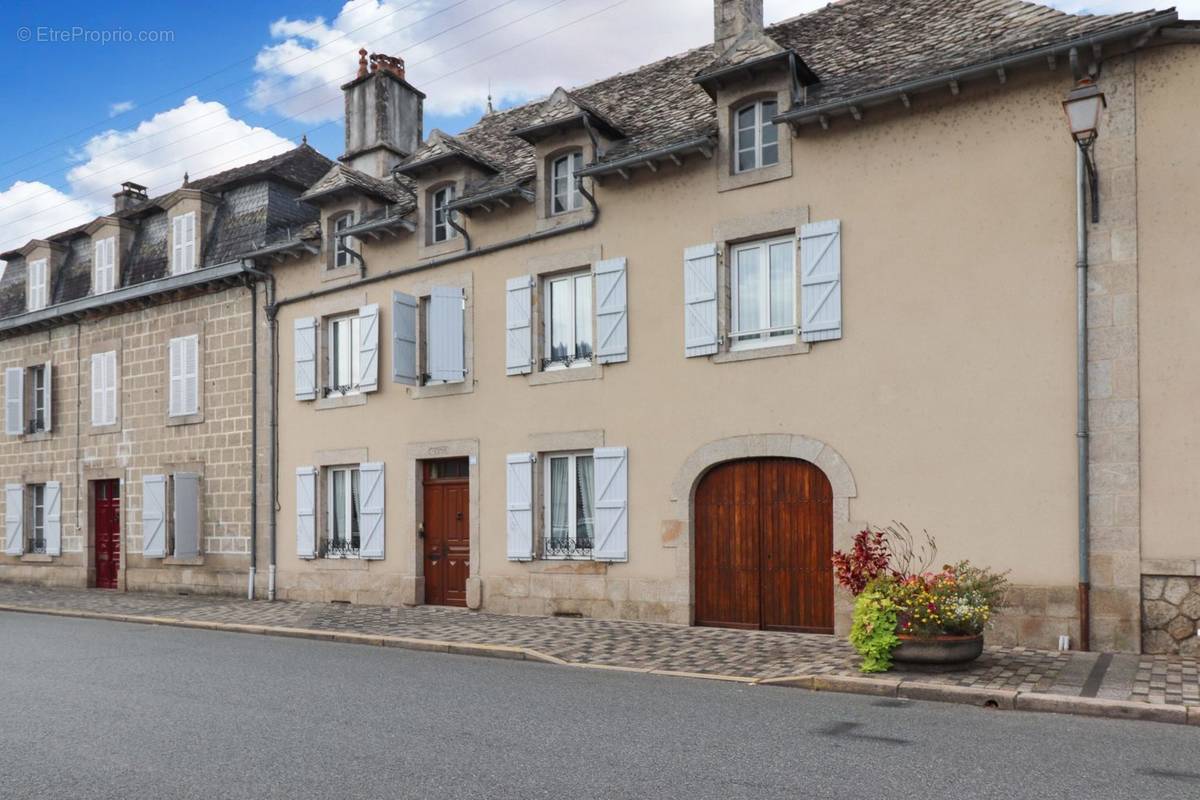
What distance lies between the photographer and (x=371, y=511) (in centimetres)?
1543

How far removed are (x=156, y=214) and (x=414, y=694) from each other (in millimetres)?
15653

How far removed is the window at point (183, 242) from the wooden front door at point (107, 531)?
4.52 metres

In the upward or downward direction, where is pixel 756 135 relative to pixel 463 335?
upward

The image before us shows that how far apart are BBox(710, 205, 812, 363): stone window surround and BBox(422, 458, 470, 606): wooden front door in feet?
15.4

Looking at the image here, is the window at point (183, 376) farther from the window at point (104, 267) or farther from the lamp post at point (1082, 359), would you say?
the lamp post at point (1082, 359)

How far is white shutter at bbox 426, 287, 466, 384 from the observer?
47.4 ft

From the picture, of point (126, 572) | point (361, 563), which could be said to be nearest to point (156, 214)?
point (126, 572)

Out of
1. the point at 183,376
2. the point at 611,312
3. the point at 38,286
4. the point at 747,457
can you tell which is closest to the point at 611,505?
the point at 747,457

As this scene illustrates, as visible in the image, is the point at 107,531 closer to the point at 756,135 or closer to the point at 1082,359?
the point at 756,135

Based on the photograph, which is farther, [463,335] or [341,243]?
[341,243]

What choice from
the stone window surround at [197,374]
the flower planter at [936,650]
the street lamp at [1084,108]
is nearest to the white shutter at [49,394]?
the stone window surround at [197,374]

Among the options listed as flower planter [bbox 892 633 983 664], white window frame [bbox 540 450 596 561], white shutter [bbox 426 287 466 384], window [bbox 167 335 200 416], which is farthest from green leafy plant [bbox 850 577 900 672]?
window [bbox 167 335 200 416]

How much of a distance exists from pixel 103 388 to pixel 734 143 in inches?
557

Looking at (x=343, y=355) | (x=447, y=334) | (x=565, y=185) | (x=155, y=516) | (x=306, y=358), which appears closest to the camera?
(x=565, y=185)
